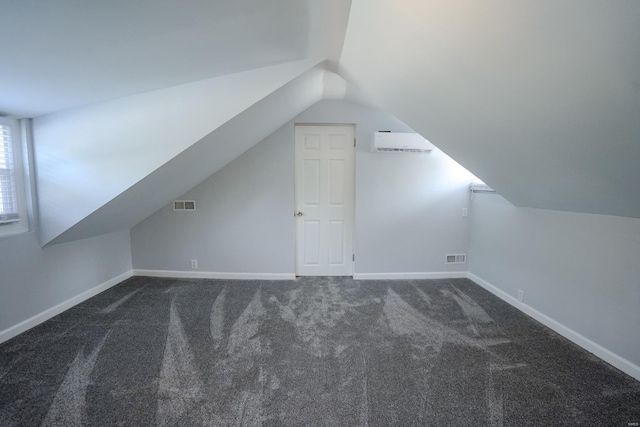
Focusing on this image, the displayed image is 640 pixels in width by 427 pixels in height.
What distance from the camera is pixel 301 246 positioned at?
3.55m

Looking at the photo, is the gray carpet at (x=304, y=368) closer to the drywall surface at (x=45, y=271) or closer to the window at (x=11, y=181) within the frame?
the drywall surface at (x=45, y=271)

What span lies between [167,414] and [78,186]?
6.71 ft

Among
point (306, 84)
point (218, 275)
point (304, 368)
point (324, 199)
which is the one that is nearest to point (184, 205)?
point (218, 275)

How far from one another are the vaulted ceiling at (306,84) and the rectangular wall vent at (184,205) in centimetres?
69

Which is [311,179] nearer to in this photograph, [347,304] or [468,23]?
[347,304]

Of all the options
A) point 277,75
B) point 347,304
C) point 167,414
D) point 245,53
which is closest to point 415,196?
point 347,304

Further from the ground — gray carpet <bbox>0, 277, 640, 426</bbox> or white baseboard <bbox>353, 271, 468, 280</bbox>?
white baseboard <bbox>353, 271, 468, 280</bbox>

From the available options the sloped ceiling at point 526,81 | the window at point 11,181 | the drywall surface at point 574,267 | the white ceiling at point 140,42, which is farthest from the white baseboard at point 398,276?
the window at point 11,181

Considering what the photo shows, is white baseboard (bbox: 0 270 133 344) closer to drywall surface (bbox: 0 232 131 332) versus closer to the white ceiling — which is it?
drywall surface (bbox: 0 232 131 332)

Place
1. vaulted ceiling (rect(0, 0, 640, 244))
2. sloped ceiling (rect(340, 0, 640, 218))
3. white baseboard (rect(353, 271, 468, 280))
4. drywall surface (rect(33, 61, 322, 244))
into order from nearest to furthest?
sloped ceiling (rect(340, 0, 640, 218)) < vaulted ceiling (rect(0, 0, 640, 244)) < drywall surface (rect(33, 61, 322, 244)) < white baseboard (rect(353, 271, 468, 280))

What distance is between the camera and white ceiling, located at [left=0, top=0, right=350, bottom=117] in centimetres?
107

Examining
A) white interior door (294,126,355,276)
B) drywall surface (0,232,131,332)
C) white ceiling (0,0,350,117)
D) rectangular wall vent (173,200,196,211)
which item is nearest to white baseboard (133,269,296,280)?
white interior door (294,126,355,276)

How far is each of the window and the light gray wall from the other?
1.29 meters

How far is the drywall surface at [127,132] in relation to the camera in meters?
1.96
